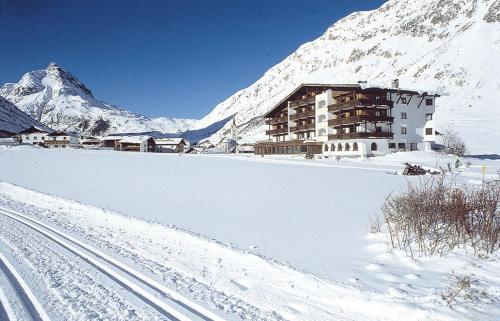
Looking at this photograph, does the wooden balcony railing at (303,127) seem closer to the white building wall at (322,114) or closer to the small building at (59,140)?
the white building wall at (322,114)

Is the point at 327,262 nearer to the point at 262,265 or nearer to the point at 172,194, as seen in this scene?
the point at 262,265

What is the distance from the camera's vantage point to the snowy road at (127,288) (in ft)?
17.9

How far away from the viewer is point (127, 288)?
20.9ft

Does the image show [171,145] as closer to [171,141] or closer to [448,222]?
[171,141]

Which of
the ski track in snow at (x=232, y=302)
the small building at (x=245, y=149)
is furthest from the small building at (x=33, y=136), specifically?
the ski track in snow at (x=232, y=302)

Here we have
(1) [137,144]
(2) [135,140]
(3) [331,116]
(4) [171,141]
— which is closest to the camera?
(3) [331,116]

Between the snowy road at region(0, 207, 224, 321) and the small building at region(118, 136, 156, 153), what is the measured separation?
10118 centimetres

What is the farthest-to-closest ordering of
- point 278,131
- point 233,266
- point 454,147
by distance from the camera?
point 278,131, point 454,147, point 233,266

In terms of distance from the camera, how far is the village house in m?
56.2

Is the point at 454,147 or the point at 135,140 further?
the point at 135,140

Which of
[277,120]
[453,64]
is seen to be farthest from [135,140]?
[453,64]

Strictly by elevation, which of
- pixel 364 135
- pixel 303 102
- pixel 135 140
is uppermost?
pixel 303 102

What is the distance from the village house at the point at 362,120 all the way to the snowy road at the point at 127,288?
50.2 m

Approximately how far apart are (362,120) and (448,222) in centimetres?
4913
